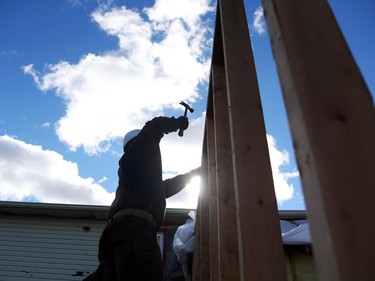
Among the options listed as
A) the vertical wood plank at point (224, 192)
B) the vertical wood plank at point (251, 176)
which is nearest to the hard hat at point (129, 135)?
the vertical wood plank at point (224, 192)

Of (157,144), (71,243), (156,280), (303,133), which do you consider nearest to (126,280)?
(156,280)

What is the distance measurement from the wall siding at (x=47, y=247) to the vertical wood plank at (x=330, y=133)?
8847 mm

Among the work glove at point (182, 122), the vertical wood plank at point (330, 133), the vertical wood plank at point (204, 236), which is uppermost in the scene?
the work glove at point (182, 122)

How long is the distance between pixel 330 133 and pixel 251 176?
70cm

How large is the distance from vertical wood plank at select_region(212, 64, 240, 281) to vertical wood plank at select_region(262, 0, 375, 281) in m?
1.25

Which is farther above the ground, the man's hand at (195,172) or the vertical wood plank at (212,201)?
the man's hand at (195,172)

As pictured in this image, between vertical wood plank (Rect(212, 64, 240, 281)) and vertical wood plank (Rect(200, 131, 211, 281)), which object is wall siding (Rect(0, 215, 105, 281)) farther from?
vertical wood plank (Rect(212, 64, 240, 281))

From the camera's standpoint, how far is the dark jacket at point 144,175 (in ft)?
9.06

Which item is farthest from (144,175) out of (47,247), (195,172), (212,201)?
(47,247)

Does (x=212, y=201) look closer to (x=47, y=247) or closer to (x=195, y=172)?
(x=195, y=172)

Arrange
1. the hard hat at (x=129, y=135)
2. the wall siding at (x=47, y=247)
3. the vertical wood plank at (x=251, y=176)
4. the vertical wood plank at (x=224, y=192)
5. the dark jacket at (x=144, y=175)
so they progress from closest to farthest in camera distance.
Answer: the vertical wood plank at (x=251, y=176), the vertical wood plank at (x=224, y=192), the dark jacket at (x=144, y=175), the hard hat at (x=129, y=135), the wall siding at (x=47, y=247)

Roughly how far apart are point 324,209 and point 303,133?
0.17 metres

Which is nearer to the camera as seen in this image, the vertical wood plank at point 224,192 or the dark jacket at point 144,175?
the vertical wood plank at point 224,192

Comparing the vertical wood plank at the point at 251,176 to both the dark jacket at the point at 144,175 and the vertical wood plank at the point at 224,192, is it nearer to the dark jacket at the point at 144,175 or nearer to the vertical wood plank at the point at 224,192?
the vertical wood plank at the point at 224,192
